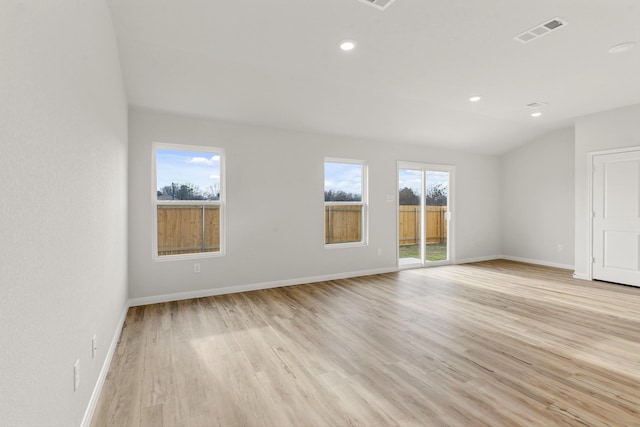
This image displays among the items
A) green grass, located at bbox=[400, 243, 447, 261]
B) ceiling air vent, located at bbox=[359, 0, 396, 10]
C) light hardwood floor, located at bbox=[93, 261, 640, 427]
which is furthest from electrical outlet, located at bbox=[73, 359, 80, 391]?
green grass, located at bbox=[400, 243, 447, 261]

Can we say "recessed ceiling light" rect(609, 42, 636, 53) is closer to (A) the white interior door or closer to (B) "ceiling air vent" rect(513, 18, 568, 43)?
(B) "ceiling air vent" rect(513, 18, 568, 43)

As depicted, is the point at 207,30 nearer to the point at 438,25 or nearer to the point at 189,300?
the point at 438,25

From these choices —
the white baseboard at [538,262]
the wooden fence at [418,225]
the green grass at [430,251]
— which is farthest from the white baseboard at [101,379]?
the white baseboard at [538,262]

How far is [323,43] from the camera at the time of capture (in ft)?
9.45

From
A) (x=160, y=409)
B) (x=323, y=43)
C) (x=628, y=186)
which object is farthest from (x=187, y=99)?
(x=628, y=186)

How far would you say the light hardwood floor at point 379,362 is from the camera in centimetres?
184

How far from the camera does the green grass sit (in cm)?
621

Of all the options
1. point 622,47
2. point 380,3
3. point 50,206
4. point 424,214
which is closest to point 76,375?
point 50,206

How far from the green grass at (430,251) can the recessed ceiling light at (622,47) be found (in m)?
4.07

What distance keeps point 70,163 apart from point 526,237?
26.0 feet

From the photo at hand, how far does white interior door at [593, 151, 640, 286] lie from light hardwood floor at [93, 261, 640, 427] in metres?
0.78

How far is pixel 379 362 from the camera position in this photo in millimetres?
2432

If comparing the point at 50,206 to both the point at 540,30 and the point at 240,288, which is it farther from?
the point at 540,30

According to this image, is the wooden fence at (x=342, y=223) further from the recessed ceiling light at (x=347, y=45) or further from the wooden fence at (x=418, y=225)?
the recessed ceiling light at (x=347, y=45)
